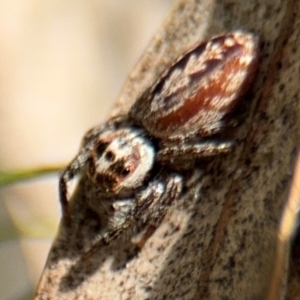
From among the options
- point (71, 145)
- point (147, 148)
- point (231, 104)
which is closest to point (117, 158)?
point (147, 148)

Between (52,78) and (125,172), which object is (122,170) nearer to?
(125,172)

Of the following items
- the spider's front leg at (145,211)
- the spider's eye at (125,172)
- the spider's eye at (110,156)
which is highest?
the spider's eye at (110,156)

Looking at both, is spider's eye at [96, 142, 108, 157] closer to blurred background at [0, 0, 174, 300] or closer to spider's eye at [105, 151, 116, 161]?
spider's eye at [105, 151, 116, 161]

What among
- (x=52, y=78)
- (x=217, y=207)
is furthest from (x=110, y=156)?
(x=52, y=78)

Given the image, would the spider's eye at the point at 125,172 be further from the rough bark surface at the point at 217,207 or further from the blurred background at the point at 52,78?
the blurred background at the point at 52,78

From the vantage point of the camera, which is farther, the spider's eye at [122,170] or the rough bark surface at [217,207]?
the spider's eye at [122,170]

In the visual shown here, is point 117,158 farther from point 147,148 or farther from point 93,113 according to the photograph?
point 93,113

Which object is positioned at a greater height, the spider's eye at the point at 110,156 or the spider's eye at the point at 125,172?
the spider's eye at the point at 110,156

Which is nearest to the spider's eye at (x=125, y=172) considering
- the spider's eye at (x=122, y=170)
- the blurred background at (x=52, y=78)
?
the spider's eye at (x=122, y=170)
